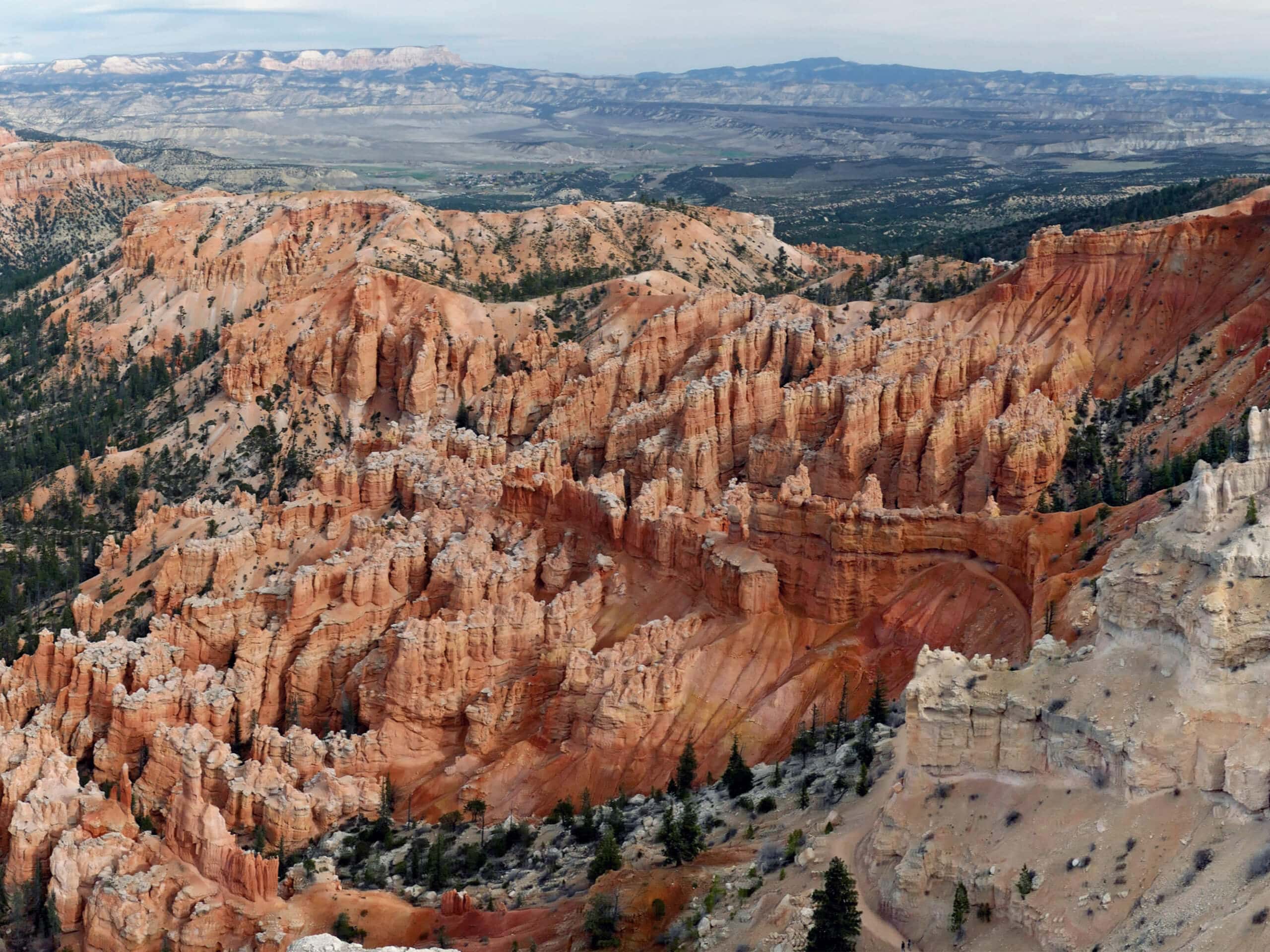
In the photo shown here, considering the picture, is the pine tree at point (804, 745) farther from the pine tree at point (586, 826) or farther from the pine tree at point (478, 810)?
the pine tree at point (478, 810)

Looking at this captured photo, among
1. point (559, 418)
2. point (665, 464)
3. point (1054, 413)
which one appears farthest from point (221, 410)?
point (1054, 413)

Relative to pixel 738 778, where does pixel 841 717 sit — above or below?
above

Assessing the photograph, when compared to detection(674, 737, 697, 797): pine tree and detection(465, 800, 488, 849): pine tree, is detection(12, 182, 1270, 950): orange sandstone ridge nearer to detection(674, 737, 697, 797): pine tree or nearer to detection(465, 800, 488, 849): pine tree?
detection(465, 800, 488, 849): pine tree

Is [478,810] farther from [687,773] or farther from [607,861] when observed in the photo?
[607,861]

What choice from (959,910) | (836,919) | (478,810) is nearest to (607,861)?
(478,810)

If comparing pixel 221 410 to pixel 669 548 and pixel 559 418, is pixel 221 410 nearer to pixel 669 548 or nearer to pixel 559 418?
pixel 559 418

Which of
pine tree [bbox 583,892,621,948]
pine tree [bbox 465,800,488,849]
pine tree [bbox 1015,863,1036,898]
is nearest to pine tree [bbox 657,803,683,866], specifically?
pine tree [bbox 583,892,621,948]

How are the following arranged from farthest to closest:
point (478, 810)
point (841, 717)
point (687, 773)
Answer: point (478, 810), point (687, 773), point (841, 717)
